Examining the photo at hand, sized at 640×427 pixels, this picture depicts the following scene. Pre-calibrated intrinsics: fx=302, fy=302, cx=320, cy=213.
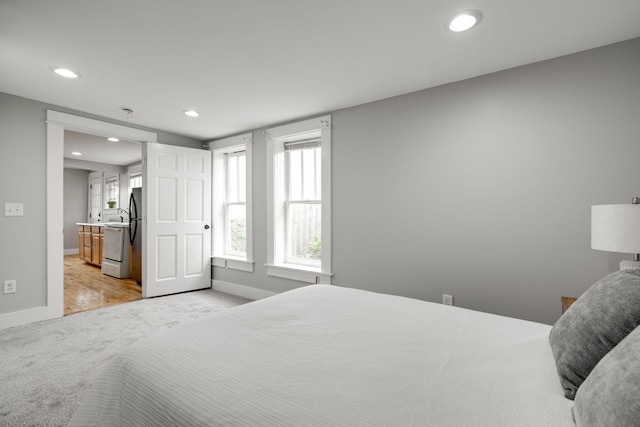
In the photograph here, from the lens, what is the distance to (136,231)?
16.6 feet

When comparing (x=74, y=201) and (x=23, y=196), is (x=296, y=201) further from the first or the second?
(x=74, y=201)

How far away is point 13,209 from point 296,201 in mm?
2948

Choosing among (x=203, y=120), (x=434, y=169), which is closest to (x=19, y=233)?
(x=203, y=120)

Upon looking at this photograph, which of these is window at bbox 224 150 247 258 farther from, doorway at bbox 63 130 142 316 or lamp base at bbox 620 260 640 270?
lamp base at bbox 620 260 640 270

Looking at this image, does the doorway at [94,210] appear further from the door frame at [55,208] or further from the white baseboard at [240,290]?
the white baseboard at [240,290]

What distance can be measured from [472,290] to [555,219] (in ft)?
2.73

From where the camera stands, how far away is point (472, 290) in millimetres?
2582

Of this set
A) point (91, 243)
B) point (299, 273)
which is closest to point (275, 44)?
point (299, 273)

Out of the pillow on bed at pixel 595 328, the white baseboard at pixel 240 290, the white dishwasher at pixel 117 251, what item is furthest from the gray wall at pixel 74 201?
the pillow on bed at pixel 595 328

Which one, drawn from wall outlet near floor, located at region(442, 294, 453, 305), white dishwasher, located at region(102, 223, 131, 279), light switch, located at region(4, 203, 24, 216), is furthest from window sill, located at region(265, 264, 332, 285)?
white dishwasher, located at region(102, 223, 131, 279)

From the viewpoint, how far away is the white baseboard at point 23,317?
2.99 meters

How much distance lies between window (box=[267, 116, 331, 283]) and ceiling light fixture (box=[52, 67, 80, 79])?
1.99 metres

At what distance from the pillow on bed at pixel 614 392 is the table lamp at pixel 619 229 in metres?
1.10

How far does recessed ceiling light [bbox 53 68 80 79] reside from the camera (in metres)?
2.47
